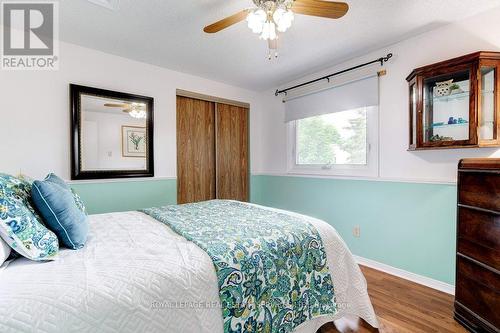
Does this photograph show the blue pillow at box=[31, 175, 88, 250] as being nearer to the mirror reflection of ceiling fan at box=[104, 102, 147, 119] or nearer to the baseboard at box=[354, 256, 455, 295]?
the mirror reflection of ceiling fan at box=[104, 102, 147, 119]

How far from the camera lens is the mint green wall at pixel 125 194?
8.22ft

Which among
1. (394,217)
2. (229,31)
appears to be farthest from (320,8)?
(394,217)

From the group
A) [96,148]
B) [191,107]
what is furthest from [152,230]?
[191,107]

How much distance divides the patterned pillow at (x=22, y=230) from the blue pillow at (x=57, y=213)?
5cm

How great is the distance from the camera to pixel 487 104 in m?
1.88

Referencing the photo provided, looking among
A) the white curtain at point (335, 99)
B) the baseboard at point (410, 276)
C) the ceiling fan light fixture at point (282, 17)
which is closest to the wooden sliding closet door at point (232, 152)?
the white curtain at point (335, 99)

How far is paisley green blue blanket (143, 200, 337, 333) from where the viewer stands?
113 centimetres

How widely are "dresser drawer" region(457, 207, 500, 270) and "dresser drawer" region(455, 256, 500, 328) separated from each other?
7cm

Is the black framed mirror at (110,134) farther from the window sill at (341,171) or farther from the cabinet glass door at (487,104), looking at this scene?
the cabinet glass door at (487,104)

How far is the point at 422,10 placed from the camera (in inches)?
75.0

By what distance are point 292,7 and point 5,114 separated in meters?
2.42

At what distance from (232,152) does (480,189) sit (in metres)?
2.84

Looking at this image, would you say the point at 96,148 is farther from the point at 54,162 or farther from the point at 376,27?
the point at 376,27
